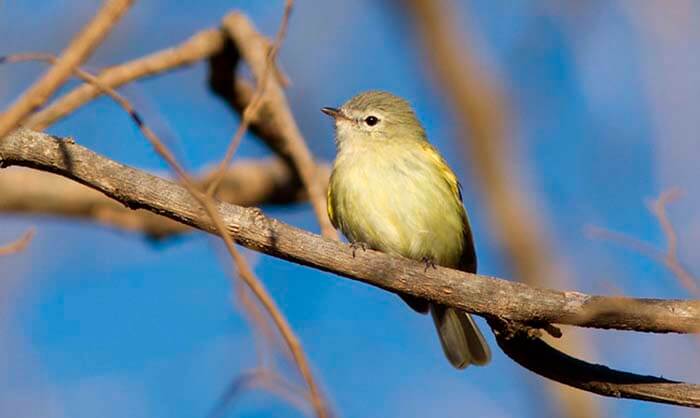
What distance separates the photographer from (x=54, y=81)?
77.6 inches

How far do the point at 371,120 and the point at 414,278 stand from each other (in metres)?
2.21

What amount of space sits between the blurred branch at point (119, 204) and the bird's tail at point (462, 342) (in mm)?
2227

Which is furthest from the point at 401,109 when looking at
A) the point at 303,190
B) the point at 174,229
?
the point at 174,229

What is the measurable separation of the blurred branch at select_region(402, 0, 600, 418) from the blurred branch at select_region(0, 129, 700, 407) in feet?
2.63

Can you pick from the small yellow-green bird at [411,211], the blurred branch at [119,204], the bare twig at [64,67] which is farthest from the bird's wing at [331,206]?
the bare twig at [64,67]

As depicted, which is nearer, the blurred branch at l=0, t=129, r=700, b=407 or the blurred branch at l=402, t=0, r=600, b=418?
the blurred branch at l=0, t=129, r=700, b=407

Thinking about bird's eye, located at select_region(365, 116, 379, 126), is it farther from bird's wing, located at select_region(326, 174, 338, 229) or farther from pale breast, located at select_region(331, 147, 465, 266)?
bird's wing, located at select_region(326, 174, 338, 229)

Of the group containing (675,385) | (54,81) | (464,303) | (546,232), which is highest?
(546,232)

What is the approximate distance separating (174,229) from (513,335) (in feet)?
15.1

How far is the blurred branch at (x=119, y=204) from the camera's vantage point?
24.7ft

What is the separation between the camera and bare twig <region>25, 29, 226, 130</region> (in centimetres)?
555

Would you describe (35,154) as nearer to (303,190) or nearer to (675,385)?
(675,385)

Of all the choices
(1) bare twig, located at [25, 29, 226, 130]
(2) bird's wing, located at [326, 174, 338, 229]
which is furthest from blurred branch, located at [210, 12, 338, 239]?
(2) bird's wing, located at [326, 174, 338, 229]

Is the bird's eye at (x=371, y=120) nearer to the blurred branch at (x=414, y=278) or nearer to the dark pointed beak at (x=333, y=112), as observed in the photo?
the dark pointed beak at (x=333, y=112)
